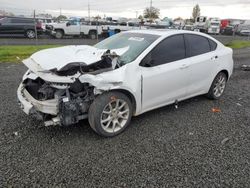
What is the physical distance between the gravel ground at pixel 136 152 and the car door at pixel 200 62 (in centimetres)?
59

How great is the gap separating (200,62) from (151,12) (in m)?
66.4

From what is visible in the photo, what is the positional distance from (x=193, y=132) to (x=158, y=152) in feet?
3.10

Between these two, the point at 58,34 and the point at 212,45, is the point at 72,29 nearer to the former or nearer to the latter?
the point at 58,34

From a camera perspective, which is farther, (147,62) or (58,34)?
(58,34)

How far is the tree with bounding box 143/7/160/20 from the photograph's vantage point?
220 ft

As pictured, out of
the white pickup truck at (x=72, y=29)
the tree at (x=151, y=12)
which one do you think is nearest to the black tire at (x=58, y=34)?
the white pickup truck at (x=72, y=29)

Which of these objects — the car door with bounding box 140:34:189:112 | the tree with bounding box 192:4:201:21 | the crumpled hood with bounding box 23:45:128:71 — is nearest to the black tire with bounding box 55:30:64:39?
the crumpled hood with bounding box 23:45:128:71

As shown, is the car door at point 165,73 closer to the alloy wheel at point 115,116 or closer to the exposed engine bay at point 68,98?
the alloy wheel at point 115,116

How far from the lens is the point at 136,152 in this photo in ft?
11.1

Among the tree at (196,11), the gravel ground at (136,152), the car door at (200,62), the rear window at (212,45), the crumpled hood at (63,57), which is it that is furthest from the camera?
the tree at (196,11)

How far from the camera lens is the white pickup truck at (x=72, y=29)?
21.6 metres

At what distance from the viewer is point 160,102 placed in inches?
170

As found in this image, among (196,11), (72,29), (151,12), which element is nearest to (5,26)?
(72,29)

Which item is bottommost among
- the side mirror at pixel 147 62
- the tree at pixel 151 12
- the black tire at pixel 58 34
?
the black tire at pixel 58 34
